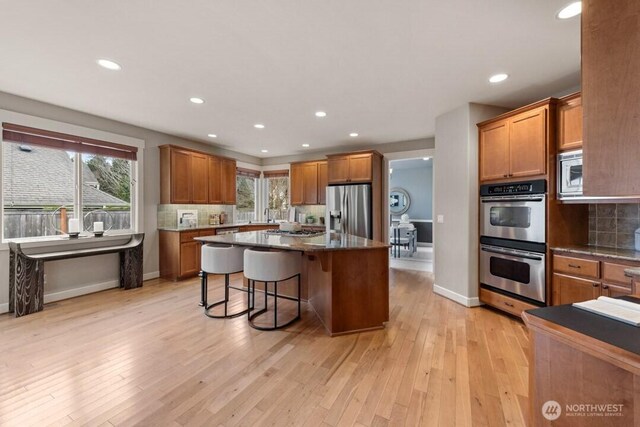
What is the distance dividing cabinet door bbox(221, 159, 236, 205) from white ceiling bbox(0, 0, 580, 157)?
1950 millimetres

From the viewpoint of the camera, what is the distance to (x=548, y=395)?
3.09 feet

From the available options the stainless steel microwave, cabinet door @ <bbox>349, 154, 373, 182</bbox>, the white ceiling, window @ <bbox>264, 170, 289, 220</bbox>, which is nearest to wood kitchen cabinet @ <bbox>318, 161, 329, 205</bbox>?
cabinet door @ <bbox>349, 154, 373, 182</bbox>

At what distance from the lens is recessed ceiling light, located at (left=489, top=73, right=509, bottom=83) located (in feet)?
8.90

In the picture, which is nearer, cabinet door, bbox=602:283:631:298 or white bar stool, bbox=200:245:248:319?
cabinet door, bbox=602:283:631:298

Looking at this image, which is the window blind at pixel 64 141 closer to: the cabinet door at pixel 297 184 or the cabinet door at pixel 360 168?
the cabinet door at pixel 297 184

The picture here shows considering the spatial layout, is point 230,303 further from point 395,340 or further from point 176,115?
point 176,115

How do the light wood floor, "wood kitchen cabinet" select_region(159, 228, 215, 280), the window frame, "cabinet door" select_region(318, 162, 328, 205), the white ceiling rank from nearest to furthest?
1. the light wood floor
2. the white ceiling
3. the window frame
4. "wood kitchen cabinet" select_region(159, 228, 215, 280)
5. "cabinet door" select_region(318, 162, 328, 205)

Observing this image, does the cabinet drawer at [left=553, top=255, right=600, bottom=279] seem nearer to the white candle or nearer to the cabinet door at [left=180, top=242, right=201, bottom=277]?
the cabinet door at [left=180, top=242, right=201, bottom=277]

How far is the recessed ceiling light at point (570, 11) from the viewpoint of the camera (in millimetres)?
1752

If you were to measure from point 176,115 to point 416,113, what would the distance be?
3399 mm

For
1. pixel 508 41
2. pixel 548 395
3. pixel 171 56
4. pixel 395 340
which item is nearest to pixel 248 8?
pixel 171 56

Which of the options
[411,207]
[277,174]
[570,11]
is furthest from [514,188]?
[411,207]

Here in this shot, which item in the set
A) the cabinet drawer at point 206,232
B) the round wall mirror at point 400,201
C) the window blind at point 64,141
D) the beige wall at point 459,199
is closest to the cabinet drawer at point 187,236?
the cabinet drawer at point 206,232

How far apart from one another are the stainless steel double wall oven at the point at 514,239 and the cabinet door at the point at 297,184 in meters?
3.87
